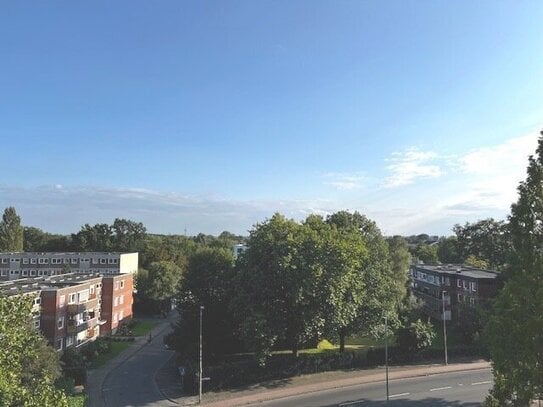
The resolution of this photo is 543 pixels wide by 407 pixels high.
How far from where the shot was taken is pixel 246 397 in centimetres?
3712

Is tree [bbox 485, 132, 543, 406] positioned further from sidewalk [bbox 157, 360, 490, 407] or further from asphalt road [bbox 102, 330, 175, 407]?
asphalt road [bbox 102, 330, 175, 407]

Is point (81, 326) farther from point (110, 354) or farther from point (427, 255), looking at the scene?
point (427, 255)

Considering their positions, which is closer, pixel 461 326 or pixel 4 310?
pixel 4 310

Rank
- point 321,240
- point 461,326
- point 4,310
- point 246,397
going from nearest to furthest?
1. point 4,310
2. point 246,397
3. point 321,240
4. point 461,326

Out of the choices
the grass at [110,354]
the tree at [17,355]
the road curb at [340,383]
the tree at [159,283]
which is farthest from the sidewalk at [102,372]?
the tree at [17,355]

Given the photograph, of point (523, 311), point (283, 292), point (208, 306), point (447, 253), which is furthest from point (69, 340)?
point (447, 253)

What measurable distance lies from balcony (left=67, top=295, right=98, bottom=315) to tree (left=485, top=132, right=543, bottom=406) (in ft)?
147

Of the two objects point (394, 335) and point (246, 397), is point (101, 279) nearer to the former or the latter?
point (246, 397)

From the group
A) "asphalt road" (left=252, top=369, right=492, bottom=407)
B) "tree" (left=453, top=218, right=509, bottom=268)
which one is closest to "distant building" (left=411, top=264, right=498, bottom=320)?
"asphalt road" (left=252, top=369, right=492, bottom=407)

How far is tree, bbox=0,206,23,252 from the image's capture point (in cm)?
10925

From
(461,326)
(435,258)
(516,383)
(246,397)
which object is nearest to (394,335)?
(461,326)

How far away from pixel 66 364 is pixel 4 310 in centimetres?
3718

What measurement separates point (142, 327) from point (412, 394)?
46.1m

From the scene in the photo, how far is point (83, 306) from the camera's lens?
53.8m
